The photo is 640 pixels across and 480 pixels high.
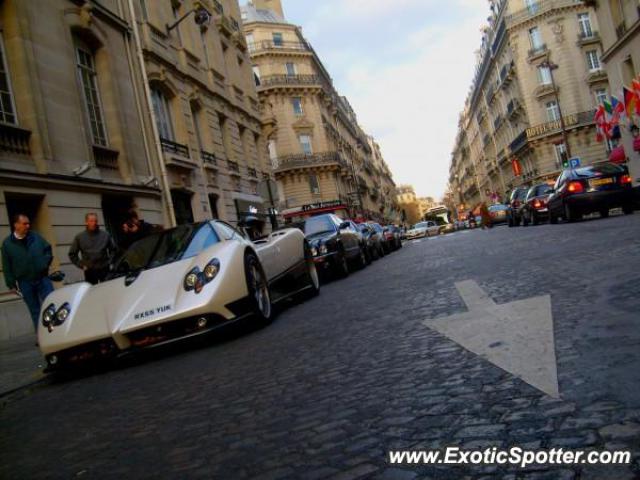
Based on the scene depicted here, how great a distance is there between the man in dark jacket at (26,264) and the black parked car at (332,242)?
474cm

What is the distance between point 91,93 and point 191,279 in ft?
36.2

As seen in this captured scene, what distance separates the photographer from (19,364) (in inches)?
258

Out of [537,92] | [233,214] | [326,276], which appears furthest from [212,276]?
[537,92]

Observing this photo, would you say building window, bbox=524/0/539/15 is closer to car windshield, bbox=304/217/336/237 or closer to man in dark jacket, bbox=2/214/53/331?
car windshield, bbox=304/217/336/237

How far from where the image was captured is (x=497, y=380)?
269 centimetres

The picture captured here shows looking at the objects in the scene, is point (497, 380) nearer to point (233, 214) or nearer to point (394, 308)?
point (394, 308)

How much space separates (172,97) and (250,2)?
37.5 metres

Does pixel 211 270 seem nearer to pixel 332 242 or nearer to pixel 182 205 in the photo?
pixel 332 242

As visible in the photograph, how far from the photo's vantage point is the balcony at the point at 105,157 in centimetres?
1357

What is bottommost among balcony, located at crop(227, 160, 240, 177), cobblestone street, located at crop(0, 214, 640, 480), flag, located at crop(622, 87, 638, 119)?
cobblestone street, located at crop(0, 214, 640, 480)

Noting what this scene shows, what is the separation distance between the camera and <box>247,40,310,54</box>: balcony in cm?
4938

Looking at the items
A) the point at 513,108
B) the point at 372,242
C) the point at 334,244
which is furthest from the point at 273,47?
the point at 334,244

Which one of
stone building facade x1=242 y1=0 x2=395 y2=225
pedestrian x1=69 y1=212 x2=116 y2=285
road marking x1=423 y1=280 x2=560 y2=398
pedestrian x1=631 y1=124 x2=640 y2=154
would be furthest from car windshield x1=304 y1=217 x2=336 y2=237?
stone building facade x1=242 y1=0 x2=395 y2=225

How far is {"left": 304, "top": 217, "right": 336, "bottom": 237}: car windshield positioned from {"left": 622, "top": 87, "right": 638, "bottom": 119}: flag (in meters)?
14.3
